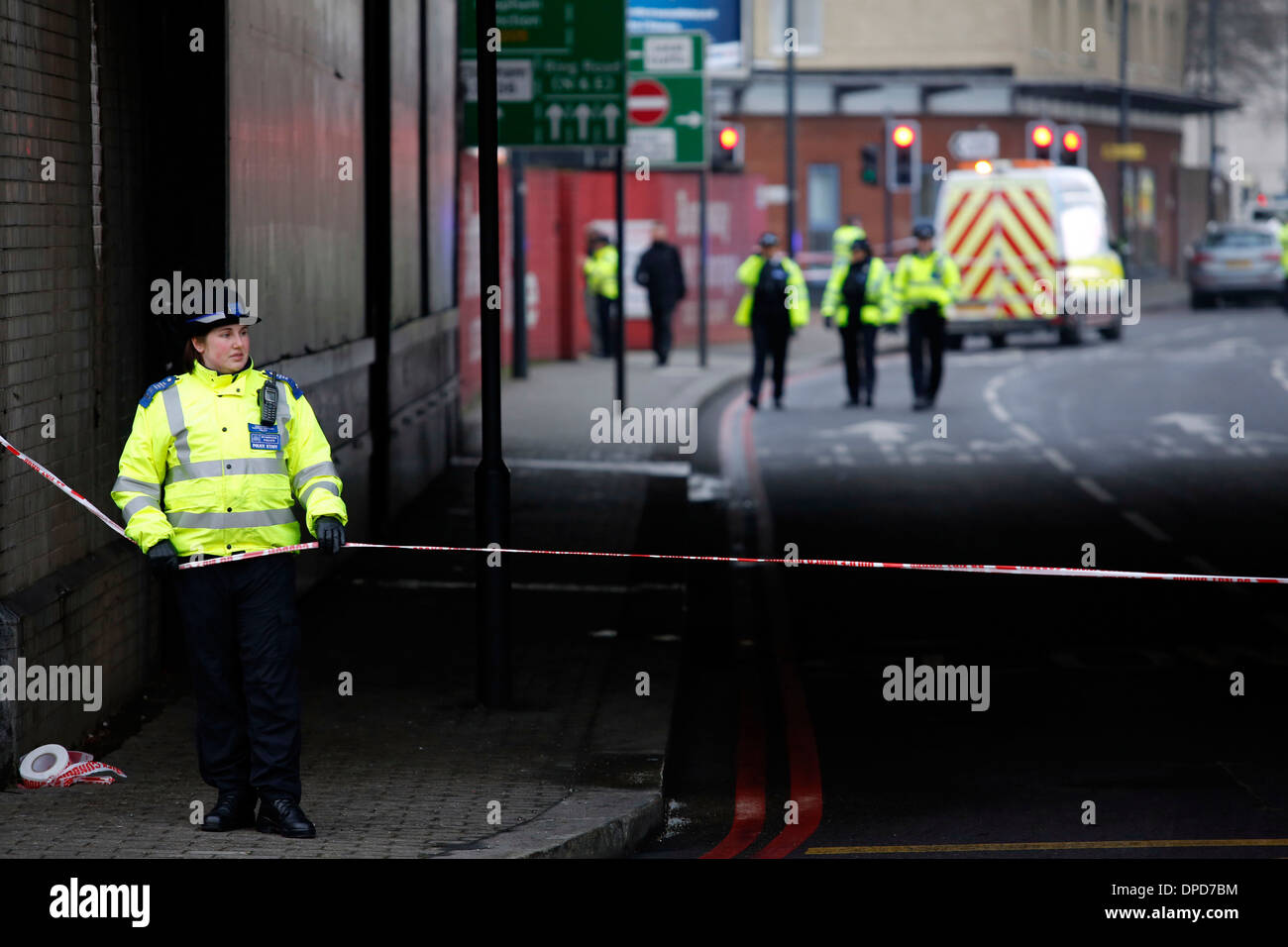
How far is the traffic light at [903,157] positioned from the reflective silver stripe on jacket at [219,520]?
29742mm

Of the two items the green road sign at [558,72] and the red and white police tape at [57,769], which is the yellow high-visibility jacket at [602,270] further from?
the red and white police tape at [57,769]

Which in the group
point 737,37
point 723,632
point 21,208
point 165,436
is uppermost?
point 737,37

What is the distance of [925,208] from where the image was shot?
5522 centimetres

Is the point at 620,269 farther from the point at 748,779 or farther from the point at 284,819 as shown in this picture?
the point at 284,819

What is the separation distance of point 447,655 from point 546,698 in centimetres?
111

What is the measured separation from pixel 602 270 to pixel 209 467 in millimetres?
24373

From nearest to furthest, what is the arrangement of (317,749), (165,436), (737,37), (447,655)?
(165,436), (317,749), (447,655), (737,37)

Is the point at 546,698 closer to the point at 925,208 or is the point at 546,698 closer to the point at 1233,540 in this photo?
the point at 1233,540

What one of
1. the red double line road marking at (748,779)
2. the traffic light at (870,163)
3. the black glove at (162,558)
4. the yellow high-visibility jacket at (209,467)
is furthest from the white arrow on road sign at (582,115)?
the traffic light at (870,163)

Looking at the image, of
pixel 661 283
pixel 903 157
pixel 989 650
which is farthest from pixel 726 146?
pixel 989 650

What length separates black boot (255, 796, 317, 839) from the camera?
23.9 feet

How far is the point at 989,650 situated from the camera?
36.8ft

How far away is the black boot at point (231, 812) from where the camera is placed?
7.41 m
